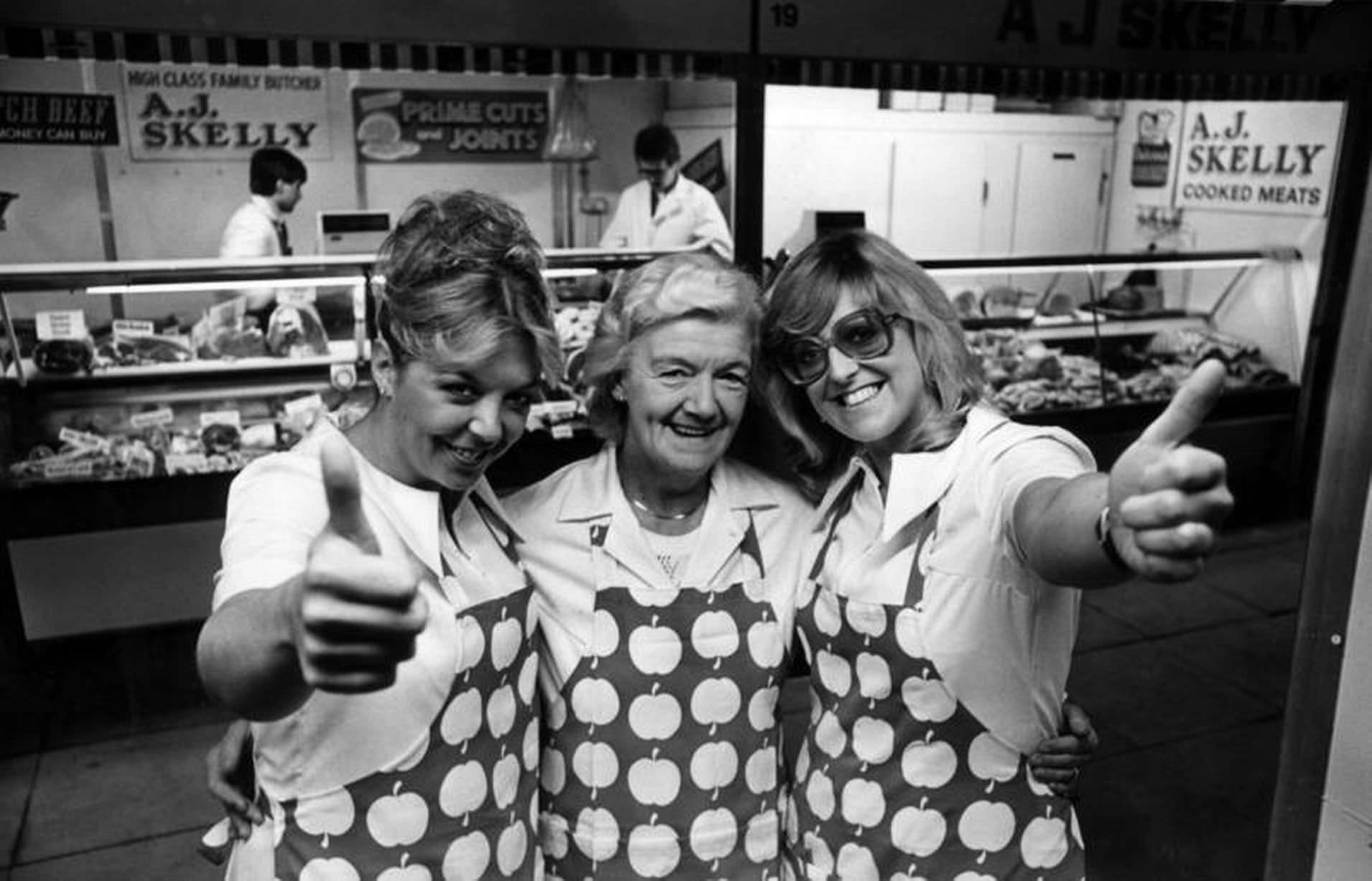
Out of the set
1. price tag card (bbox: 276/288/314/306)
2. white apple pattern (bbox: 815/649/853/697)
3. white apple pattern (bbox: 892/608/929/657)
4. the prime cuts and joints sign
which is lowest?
white apple pattern (bbox: 815/649/853/697)

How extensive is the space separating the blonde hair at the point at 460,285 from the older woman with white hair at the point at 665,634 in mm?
301

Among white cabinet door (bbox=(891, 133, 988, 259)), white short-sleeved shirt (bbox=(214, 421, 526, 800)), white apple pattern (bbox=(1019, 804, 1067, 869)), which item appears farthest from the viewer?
white cabinet door (bbox=(891, 133, 988, 259))

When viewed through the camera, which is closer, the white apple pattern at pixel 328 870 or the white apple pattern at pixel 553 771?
the white apple pattern at pixel 328 870

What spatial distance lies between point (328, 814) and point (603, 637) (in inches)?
21.4

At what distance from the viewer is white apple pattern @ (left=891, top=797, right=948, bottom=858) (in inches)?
74.5

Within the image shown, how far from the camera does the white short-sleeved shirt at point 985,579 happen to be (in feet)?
5.88

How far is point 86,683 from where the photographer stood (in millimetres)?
4711

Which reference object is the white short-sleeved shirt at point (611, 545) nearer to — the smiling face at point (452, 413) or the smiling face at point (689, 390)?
the smiling face at point (689, 390)

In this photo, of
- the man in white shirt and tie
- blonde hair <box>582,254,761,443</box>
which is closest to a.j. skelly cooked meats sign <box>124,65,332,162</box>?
the man in white shirt and tie

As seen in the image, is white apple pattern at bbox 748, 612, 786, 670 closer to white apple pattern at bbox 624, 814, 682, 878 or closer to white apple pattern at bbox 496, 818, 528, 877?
white apple pattern at bbox 624, 814, 682, 878

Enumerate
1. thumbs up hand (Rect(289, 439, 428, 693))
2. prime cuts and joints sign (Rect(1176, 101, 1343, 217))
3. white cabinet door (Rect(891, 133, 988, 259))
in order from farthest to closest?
white cabinet door (Rect(891, 133, 988, 259)), prime cuts and joints sign (Rect(1176, 101, 1343, 217)), thumbs up hand (Rect(289, 439, 428, 693))

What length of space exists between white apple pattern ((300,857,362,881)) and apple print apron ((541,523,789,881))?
1.37ft


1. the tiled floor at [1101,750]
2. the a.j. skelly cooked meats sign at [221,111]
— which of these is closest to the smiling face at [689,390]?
the tiled floor at [1101,750]

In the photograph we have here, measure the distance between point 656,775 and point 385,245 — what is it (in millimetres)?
1024
